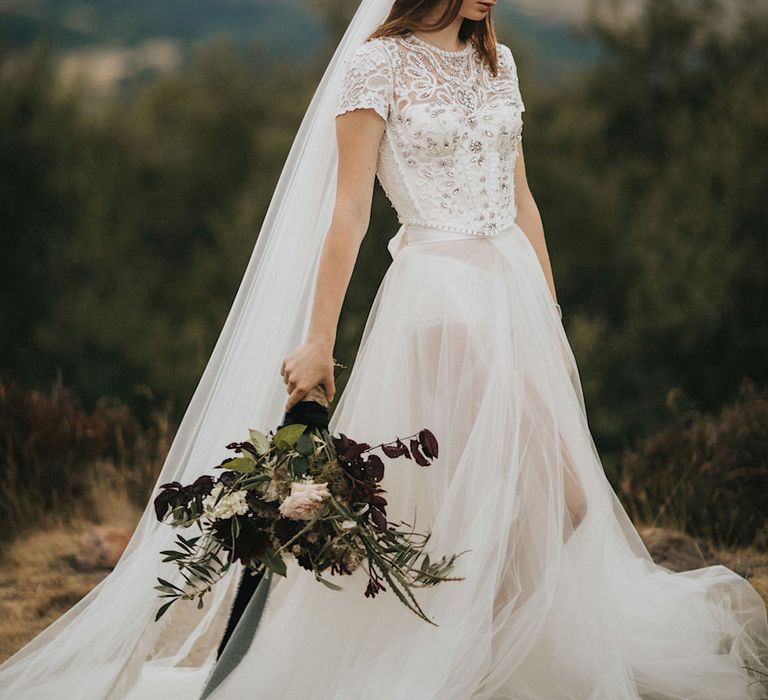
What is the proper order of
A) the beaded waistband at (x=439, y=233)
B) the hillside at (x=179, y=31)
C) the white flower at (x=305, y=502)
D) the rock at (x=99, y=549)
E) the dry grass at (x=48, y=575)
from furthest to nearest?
the hillside at (x=179, y=31)
the rock at (x=99, y=549)
the dry grass at (x=48, y=575)
the beaded waistband at (x=439, y=233)
the white flower at (x=305, y=502)

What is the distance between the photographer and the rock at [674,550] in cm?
346

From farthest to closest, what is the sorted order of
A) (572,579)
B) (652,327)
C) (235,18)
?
(235,18) → (652,327) → (572,579)

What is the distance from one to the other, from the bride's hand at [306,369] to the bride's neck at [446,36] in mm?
805

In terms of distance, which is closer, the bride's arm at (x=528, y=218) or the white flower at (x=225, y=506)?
the white flower at (x=225, y=506)

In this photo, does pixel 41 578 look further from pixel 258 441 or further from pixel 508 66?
pixel 508 66

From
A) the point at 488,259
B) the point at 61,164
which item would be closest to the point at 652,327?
the point at 61,164

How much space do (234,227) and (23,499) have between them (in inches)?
351

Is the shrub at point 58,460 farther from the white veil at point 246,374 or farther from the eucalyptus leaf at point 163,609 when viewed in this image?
the eucalyptus leaf at point 163,609

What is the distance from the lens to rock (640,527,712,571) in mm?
3459

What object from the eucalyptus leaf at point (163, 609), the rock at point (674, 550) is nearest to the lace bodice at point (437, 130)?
the eucalyptus leaf at point (163, 609)

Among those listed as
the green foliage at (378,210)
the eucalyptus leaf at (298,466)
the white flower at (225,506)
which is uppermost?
the green foliage at (378,210)

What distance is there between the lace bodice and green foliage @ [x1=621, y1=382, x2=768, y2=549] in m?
2.00

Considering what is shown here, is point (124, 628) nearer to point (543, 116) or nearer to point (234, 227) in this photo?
point (234, 227)

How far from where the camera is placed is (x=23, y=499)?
15.4 feet
